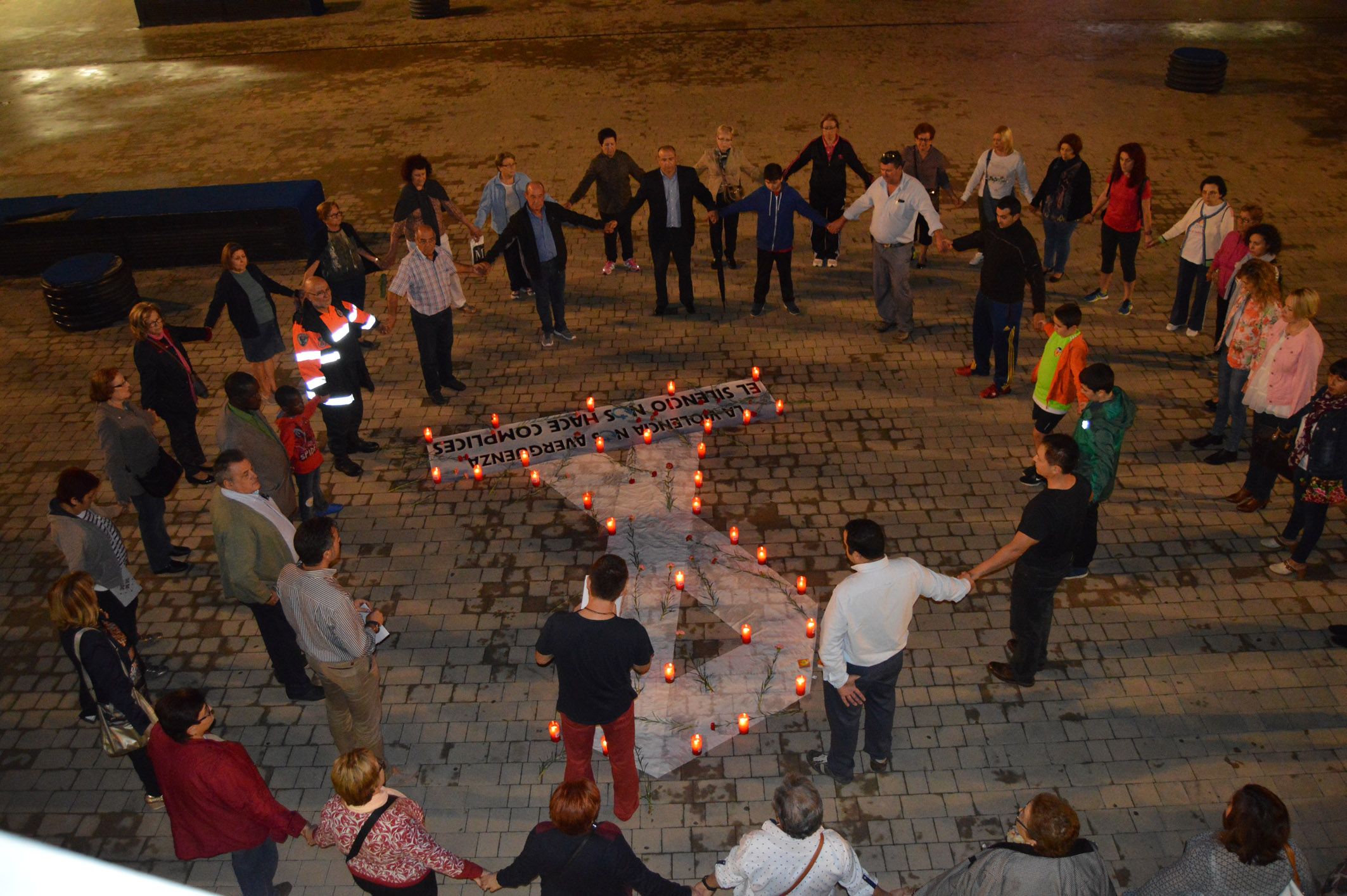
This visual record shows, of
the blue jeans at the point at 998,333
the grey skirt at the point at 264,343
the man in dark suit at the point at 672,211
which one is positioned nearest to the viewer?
the blue jeans at the point at 998,333

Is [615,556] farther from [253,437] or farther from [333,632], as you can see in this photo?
[253,437]

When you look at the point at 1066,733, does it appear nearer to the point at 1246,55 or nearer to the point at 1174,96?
the point at 1174,96

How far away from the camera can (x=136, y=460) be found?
28.7 feet

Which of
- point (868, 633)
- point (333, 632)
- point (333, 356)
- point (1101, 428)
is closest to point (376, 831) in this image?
point (333, 632)

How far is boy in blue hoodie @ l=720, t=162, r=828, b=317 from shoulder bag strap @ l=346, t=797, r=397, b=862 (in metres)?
8.57


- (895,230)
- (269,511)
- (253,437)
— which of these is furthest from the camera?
(895,230)

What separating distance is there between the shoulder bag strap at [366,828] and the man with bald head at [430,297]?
6539mm

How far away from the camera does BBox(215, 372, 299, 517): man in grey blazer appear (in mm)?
8156

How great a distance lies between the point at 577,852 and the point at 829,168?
389 inches

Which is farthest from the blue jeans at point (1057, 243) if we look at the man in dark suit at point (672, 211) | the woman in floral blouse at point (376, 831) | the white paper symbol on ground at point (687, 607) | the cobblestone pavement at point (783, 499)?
the woman in floral blouse at point (376, 831)

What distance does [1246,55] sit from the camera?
20391mm

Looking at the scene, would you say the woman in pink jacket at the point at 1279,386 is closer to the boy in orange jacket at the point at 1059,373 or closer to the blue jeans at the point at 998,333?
the boy in orange jacket at the point at 1059,373

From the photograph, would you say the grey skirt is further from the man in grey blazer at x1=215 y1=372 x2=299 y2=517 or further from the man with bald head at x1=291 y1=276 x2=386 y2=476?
the man in grey blazer at x1=215 y1=372 x2=299 y2=517

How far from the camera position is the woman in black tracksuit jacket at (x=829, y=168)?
1280cm
